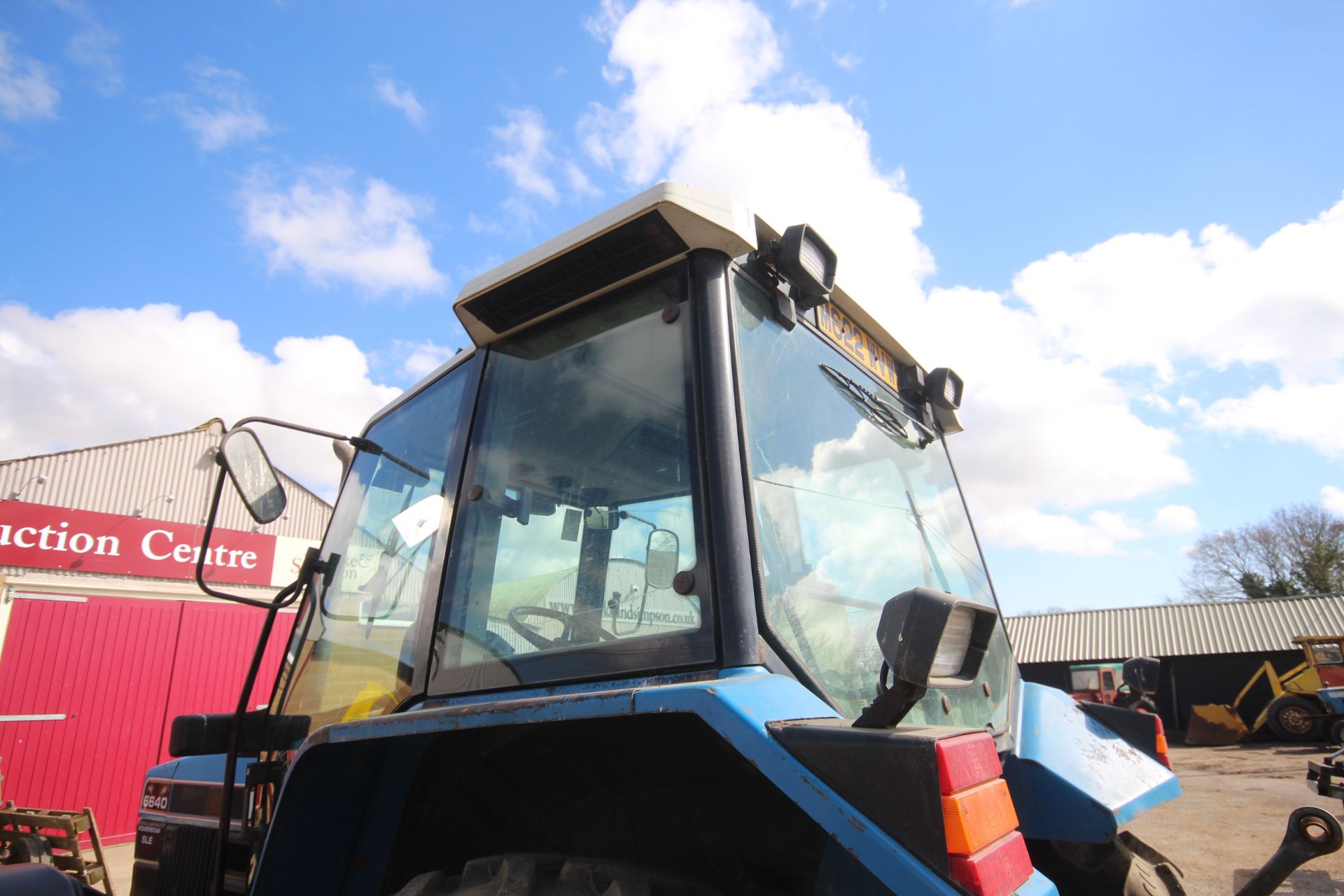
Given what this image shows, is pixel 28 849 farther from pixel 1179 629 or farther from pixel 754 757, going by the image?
pixel 1179 629

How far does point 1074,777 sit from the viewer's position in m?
1.97

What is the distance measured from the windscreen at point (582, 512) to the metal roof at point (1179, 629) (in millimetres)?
28908

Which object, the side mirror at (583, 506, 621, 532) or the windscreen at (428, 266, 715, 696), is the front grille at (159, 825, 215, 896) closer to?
the windscreen at (428, 266, 715, 696)

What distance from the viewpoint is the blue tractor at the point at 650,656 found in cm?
121

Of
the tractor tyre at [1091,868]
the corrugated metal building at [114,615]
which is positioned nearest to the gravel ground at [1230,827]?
the corrugated metal building at [114,615]

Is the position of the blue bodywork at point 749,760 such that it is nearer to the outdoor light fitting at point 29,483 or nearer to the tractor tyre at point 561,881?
the tractor tyre at point 561,881

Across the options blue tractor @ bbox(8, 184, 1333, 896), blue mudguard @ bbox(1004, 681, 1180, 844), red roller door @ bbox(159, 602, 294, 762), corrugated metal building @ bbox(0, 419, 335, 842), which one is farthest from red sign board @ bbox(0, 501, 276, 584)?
blue mudguard @ bbox(1004, 681, 1180, 844)

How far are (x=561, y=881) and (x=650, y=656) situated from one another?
1.39 ft

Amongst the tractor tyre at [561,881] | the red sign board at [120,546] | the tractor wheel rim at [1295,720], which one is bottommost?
the tractor wheel rim at [1295,720]

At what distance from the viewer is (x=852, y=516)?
6.74 feet

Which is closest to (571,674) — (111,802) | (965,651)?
(965,651)

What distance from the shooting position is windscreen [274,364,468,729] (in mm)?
1983

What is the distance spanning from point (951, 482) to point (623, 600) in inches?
72.0

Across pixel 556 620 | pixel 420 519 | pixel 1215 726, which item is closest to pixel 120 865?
pixel 420 519
